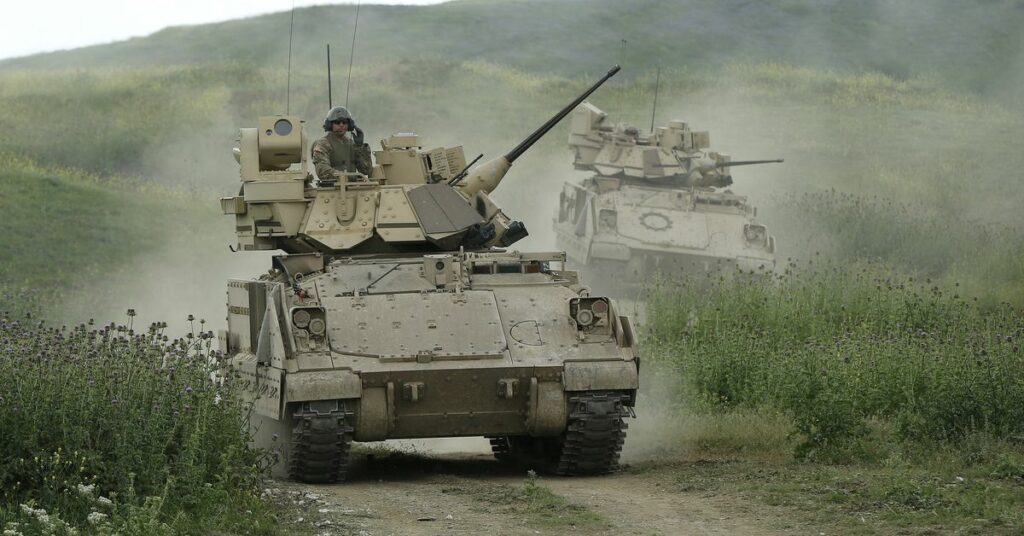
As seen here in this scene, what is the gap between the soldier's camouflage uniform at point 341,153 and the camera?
1723 centimetres

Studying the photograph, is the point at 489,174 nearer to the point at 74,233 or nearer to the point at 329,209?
the point at 329,209

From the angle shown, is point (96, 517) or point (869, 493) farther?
point (869, 493)

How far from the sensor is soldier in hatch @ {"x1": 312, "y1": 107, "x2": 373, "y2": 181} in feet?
56.5

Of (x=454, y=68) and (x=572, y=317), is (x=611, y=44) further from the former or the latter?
(x=572, y=317)

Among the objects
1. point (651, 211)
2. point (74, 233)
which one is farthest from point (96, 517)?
point (74, 233)

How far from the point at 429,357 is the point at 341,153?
426cm

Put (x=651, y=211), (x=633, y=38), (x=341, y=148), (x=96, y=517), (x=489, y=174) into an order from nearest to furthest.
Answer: (x=96, y=517), (x=341, y=148), (x=489, y=174), (x=651, y=211), (x=633, y=38)

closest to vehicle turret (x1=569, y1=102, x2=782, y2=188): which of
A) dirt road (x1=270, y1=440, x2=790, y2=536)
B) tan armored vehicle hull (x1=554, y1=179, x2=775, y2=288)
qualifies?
tan armored vehicle hull (x1=554, y1=179, x2=775, y2=288)

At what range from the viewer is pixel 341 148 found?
57.1 feet

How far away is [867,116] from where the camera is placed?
4803 cm

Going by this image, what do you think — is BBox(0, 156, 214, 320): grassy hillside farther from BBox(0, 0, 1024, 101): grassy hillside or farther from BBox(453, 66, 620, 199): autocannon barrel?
BBox(0, 0, 1024, 101): grassy hillside

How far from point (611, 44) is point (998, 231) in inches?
814

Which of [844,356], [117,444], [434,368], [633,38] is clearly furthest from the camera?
[633,38]

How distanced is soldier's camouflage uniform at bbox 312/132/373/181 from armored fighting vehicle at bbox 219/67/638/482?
1445 millimetres
